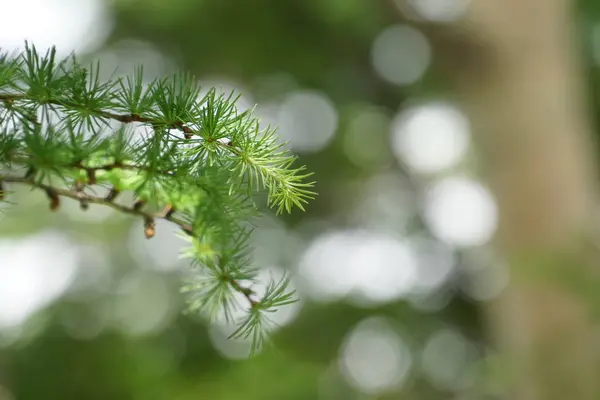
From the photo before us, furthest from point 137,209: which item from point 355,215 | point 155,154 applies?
point 355,215

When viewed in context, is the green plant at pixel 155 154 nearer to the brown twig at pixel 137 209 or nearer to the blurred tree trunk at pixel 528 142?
the brown twig at pixel 137 209

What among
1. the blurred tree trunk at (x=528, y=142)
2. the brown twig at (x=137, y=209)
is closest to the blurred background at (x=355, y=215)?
the blurred tree trunk at (x=528, y=142)

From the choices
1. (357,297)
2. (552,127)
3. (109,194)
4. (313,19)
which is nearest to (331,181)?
(357,297)

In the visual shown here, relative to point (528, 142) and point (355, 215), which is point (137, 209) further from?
point (355, 215)

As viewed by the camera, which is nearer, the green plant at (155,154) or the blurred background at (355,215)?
the green plant at (155,154)

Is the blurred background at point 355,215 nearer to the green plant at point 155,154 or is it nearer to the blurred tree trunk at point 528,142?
the blurred tree trunk at point 528,142

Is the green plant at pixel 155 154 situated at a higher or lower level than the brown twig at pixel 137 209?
higher
